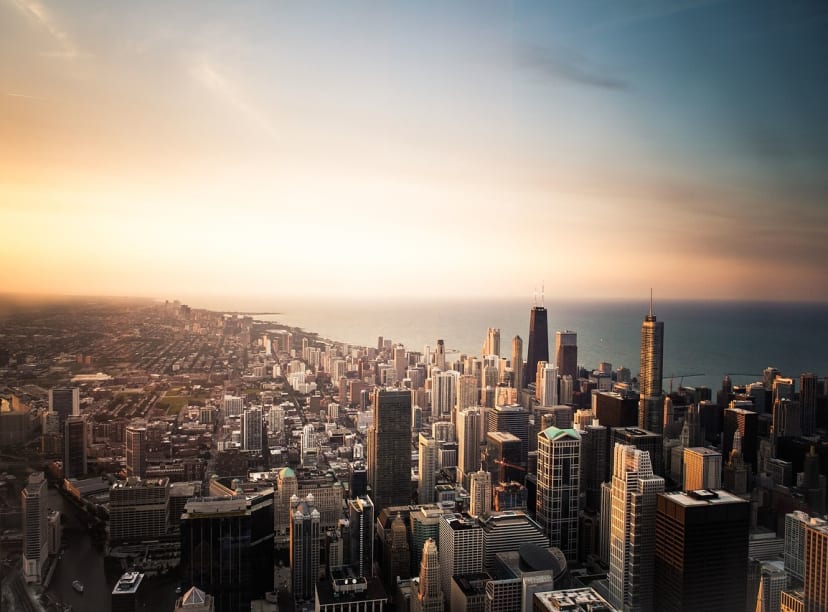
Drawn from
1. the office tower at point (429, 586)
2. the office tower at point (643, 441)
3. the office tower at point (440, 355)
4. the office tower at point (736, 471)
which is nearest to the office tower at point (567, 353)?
the office tower at point (643, 441)

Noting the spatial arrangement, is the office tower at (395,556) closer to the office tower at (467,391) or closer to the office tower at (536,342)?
the office tower at (536,342)

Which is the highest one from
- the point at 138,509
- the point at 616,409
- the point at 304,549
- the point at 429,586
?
the point at 616,409

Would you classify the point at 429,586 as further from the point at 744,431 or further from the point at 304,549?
the point at 744,431

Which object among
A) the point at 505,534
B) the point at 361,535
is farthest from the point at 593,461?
the point at 361,535

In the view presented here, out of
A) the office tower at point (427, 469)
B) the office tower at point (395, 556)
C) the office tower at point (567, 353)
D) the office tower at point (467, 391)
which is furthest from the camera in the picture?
the office tower at point (467, 391)

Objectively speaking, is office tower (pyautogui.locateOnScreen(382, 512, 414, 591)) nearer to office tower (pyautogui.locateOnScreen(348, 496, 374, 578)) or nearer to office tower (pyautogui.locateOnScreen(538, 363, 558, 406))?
office tower (pyautogui.locateOnScreen(348, 496, 374, 578))
